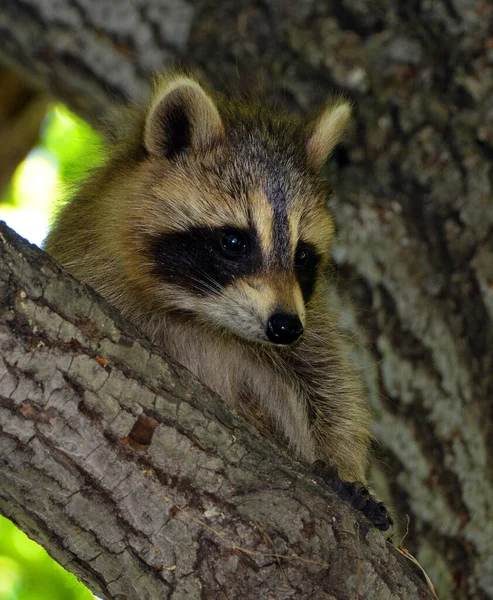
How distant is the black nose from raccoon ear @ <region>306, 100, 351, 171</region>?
81 centimetres

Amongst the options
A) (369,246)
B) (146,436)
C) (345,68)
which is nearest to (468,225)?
(369,246)

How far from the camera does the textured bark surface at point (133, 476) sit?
1.78 metres

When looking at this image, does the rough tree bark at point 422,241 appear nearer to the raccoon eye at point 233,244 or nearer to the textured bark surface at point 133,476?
the raccoon eye at point 233,244

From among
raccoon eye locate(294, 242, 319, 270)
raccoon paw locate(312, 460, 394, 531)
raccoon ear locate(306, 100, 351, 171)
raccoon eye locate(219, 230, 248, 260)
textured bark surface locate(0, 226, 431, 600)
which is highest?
raccoon ear locate(306, 100, 351, 171)

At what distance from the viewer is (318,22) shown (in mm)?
3312

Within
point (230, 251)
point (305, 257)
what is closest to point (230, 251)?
point (230, 251)

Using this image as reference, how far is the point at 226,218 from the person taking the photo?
8.71 feet

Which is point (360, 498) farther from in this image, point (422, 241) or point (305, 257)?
point (422, 241)

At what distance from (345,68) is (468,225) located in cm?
81

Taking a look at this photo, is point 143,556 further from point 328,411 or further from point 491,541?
point 491,541

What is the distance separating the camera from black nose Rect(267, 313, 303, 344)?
244 cm

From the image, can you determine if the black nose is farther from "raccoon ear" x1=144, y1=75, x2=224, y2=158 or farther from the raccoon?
"raccoon ear" x1=144, y1=75, x2=224, y2=158

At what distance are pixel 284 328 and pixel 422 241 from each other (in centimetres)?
103

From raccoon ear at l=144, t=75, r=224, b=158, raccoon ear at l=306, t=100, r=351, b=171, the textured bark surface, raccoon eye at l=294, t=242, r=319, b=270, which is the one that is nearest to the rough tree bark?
raccoon ear at l=306, t=100, r=351, b=171
